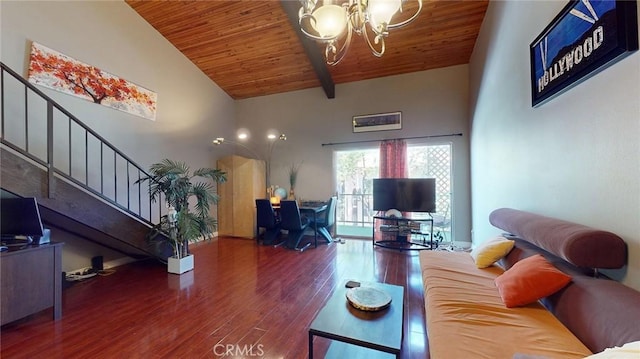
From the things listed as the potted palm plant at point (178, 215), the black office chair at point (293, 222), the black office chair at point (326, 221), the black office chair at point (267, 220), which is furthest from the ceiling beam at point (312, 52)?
the potted palm plant at point (178, 215)

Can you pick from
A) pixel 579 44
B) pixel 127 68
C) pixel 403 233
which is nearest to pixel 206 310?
pixel 403 233

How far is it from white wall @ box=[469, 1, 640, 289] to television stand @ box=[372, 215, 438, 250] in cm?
95

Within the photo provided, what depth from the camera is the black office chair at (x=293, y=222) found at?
4.35 metres

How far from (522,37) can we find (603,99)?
1294 mm

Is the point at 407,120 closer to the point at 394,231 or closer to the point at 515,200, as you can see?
the point at 394,231

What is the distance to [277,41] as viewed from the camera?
13.9 ft

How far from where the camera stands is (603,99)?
134 centimetres

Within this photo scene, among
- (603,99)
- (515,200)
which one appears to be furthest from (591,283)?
(515,200)

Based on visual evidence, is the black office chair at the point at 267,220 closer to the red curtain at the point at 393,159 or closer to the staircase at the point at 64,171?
the staircase at the point at 64,171

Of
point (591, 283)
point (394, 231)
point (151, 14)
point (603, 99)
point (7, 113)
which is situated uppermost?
point (151, 14)

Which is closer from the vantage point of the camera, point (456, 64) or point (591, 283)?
point (591, 283)

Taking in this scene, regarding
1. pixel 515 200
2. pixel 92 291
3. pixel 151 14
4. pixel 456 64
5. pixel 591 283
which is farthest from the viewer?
pixel 456 64

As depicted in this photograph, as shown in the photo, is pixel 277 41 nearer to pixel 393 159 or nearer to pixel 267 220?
pixel 393 159

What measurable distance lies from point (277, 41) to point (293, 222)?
3155 mm
